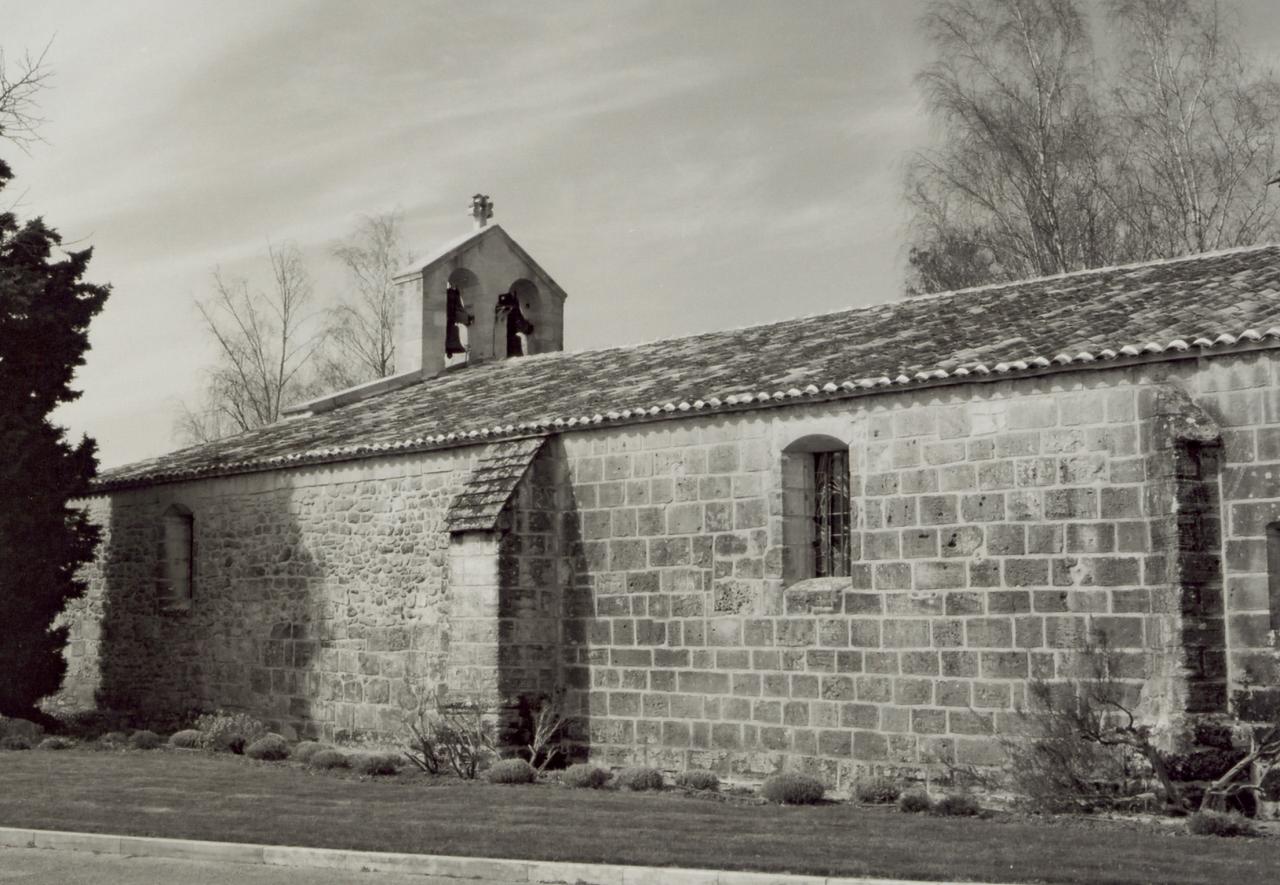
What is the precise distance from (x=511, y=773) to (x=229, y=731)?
20.4 ft

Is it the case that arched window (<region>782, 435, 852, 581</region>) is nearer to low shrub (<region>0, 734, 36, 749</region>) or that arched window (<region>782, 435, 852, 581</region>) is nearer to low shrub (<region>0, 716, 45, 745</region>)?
low shrub (<region>0, 734, 36, 749</region>)

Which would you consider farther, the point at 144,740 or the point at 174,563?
the point at 174,563

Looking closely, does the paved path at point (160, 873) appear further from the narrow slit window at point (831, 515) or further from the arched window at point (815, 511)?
the narrow slit window at point (831, 515)

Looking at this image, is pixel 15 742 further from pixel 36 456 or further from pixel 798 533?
pixel 798 533

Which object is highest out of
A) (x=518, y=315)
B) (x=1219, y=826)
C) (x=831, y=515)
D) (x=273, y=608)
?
(x=518, y=315)

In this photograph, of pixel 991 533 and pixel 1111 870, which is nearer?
pixel 1111 870

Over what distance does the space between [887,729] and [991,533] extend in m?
2.17

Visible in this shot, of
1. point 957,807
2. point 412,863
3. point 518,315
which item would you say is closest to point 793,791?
point 957,807

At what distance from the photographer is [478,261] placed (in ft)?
81.9

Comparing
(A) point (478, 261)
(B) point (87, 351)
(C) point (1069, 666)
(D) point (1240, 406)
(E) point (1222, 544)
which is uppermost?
(A) point (478, 261)

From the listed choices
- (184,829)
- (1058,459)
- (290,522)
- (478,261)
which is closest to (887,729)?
(1058,459)

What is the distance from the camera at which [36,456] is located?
73.5ft

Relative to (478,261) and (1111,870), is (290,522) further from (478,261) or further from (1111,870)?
(1111,870)

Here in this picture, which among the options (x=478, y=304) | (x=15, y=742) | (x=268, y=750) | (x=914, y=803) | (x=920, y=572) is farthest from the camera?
(x=478, y=304)
